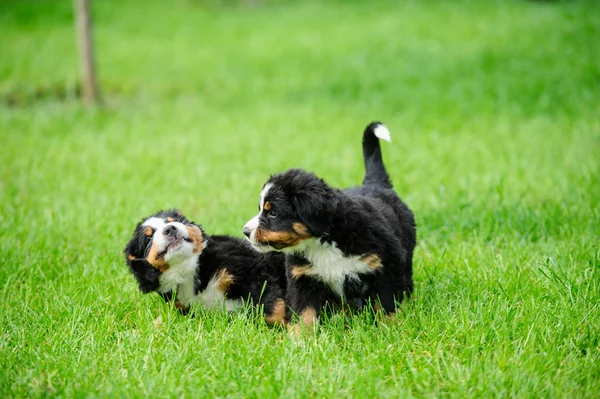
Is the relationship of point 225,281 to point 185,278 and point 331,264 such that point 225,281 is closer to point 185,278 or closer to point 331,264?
point 185,278

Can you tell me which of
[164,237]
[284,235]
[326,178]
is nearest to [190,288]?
[164,237]

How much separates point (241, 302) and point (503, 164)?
3.64 meters

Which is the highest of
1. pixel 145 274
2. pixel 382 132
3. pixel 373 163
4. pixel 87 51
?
pixel 87 51

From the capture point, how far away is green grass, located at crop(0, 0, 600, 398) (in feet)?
9.55

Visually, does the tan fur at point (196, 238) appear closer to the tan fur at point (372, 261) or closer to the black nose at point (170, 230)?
the black nose at point (170, 230)

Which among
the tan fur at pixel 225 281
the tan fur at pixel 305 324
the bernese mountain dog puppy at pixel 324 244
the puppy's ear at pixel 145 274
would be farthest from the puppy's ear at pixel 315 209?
the puppy's ear at pixel 145 274

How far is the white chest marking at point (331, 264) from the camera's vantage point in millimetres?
3262

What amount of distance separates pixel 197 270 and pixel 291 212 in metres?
→ 0.76

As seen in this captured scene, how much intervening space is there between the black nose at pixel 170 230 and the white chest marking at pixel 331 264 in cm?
77

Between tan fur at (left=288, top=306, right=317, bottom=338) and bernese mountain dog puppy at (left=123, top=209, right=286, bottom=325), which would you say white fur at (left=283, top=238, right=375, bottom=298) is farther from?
bernese mountain dog puppy at (left=123, top=209, right=286, bottom=325)

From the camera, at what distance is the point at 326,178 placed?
238 inches

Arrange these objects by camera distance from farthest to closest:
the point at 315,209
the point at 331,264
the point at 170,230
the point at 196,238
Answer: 1. the point at 196,238
2. the point at 170,230
3. the point at 331,264
4. the point at 315,209

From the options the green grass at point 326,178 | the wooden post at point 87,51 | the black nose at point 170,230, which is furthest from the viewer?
the wooden post at point 87,51

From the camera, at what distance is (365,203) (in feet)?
11.3
